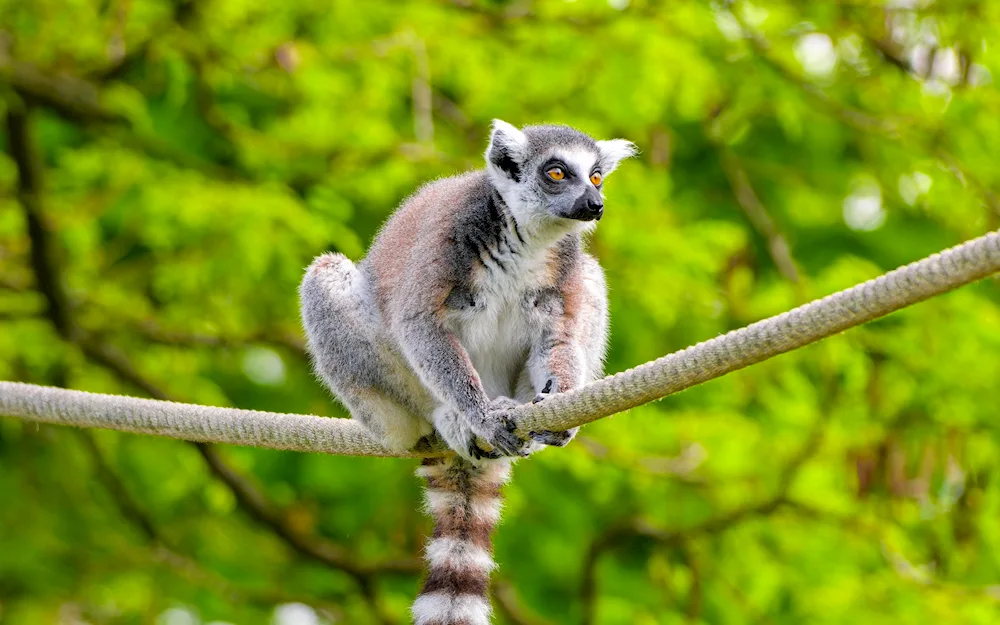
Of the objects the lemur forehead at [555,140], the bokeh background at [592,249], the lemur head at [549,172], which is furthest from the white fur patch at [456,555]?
the bokeh background at [592,249]

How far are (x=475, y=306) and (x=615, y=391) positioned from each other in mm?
1058

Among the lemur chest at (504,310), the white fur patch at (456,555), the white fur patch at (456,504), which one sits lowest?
the white fur patch at (456,555)

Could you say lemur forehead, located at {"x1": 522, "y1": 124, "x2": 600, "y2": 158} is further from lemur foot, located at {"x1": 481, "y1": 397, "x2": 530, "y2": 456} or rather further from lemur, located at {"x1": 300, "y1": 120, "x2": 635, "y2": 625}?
lemur foot, located at {"x1": 481, "y1": 397, "x2": 530, "y2": 456}

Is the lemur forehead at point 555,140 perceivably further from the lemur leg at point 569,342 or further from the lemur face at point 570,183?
the lemur leg at point 569,342

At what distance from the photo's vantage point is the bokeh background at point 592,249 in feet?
21.3

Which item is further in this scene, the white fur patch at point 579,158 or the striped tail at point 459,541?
the white fur patch at point 579,158

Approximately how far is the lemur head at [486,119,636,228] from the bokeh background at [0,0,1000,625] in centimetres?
198

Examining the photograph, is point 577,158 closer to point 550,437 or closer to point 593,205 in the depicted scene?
point 593,205

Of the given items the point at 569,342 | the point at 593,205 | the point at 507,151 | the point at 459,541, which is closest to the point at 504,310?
the point at 569,342

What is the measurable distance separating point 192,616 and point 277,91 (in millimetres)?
4132

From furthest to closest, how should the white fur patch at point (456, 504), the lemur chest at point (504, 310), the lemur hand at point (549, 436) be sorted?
the white fur patch at point (456, 504)
the lemur chest at point (504, 310)
the lemur hand at point (549, 436)

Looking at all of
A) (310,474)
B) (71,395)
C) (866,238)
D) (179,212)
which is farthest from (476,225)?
(866,238)

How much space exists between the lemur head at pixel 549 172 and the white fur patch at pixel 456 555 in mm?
1103

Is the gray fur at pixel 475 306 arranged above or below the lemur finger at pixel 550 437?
above
